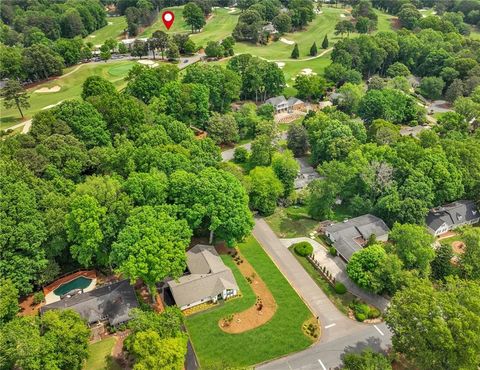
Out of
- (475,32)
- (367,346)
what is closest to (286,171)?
(367,346)

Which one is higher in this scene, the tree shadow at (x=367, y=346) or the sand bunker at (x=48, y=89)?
the sand bunker at (x=48, y=89)

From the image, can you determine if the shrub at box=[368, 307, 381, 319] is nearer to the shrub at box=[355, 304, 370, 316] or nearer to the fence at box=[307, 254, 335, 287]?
the shrub at box=[355, 304, 370, 316]

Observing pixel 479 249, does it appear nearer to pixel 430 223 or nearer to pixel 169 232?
pixel 430 223

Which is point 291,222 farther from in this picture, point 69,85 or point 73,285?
point 69,85

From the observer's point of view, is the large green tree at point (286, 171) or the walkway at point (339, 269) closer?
the walkway at point (339, 269)

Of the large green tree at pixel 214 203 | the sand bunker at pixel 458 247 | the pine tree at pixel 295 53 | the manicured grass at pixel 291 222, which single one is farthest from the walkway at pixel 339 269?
the pine tree at pixel 295 53

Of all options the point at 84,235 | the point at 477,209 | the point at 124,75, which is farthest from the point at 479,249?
the point at 124,75

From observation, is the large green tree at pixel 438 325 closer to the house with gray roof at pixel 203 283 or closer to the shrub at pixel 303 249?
the shrub at pixel 303 249
